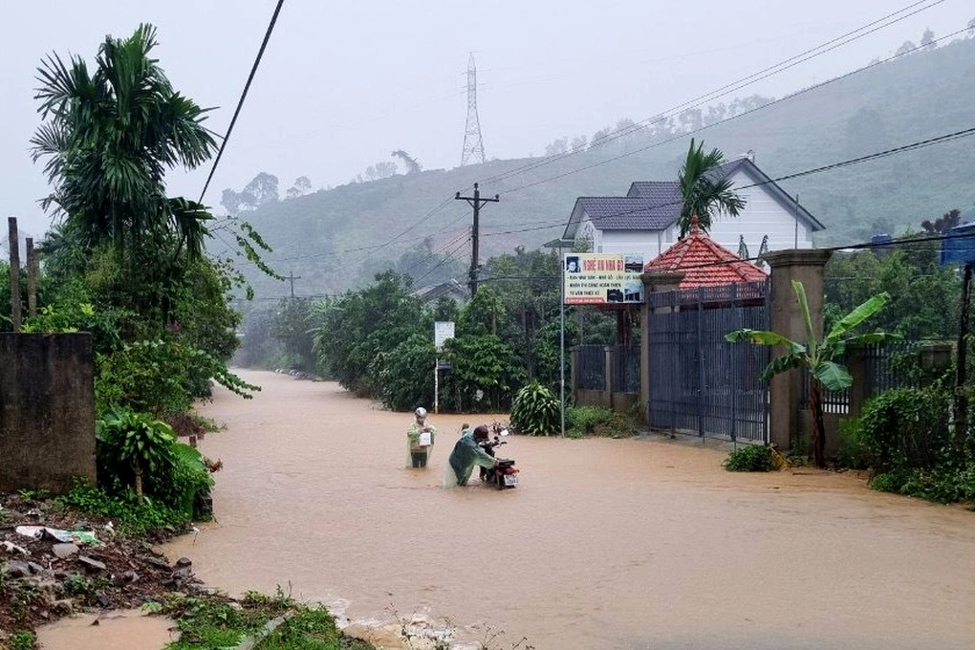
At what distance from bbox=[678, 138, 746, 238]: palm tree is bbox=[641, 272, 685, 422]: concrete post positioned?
3.62m

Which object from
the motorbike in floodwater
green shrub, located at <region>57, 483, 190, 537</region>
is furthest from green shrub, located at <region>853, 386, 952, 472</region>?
green shrub, located at <region>57, 483, 190, 537</region>

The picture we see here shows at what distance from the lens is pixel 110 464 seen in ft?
34.2

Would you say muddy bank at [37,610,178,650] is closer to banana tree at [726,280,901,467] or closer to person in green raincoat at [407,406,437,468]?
person in green raincoat at [407,406,437,468]

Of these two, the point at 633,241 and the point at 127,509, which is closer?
the point at 127,509

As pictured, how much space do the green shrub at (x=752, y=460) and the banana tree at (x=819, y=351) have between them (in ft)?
2.39

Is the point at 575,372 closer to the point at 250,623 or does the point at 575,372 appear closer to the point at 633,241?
the point at 250,623

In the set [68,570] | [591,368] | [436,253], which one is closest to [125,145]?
[68,570]

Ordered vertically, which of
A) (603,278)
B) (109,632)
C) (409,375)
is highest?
(603,278)

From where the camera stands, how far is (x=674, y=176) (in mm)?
128000

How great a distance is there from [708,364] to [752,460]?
354 centimetres

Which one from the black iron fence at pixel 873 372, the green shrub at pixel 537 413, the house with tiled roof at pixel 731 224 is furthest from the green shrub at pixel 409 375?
the black iron fence at pixel 873 372

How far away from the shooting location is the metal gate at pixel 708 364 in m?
16.8

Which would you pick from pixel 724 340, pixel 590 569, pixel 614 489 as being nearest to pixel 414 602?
pixel 590 569

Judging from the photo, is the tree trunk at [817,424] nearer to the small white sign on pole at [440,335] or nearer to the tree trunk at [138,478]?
the tree trunk at [138,478]
